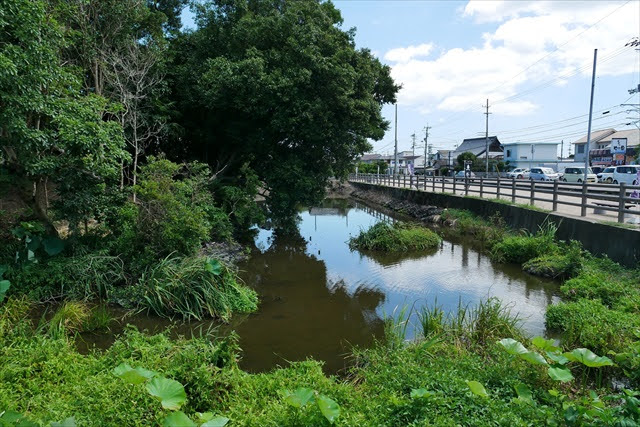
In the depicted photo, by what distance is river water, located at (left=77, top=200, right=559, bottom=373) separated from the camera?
7.12m

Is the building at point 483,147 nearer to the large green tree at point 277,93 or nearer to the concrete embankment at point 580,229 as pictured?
the concrete embankment at point 580,229

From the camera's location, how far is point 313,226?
22562 millimetres

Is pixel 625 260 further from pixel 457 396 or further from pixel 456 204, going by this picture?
pixel 456 204

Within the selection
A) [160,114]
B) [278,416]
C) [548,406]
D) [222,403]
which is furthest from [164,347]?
[160,114]

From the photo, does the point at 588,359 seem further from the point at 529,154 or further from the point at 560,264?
the point at 529,154

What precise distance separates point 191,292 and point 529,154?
2684 inches

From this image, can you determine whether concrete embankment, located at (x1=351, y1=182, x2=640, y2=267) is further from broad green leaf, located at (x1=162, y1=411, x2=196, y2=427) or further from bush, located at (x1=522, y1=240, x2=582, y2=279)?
broad green leaf, located at (x1=162, y1=411, x2=196, y2=427)

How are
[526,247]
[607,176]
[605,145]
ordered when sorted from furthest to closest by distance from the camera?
[605,145] → [607,176] → [526,247]

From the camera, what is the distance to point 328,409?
129 inches

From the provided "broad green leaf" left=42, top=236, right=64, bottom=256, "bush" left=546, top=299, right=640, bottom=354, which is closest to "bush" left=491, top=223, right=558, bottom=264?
"bush" left=546, top=299, right=640, bottom=354

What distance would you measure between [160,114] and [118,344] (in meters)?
10.9

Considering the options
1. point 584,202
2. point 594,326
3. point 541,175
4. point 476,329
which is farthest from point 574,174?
point 476,329

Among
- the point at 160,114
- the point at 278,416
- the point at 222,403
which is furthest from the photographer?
the point at 160,114

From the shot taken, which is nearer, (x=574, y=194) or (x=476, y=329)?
(x=476, y=329)
